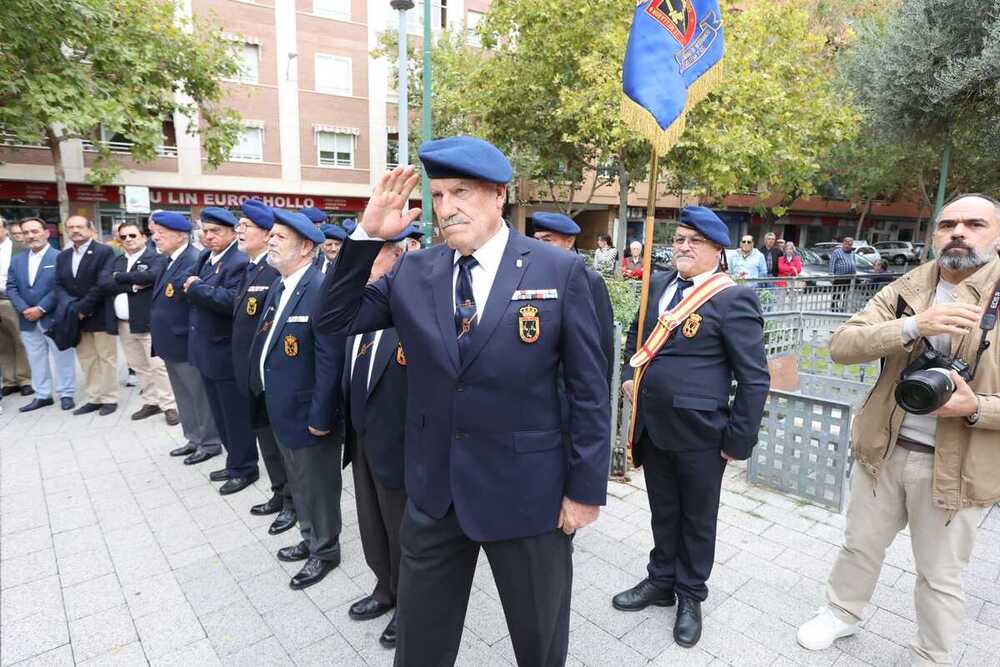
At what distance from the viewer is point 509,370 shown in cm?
183

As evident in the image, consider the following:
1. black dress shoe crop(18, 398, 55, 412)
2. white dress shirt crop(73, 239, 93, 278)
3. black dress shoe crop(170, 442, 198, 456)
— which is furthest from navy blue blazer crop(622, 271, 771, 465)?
black dress shoe crop(18, 398, 55, 412)

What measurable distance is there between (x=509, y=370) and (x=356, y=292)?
0.61 meters

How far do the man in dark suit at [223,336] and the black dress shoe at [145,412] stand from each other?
2.29 meters

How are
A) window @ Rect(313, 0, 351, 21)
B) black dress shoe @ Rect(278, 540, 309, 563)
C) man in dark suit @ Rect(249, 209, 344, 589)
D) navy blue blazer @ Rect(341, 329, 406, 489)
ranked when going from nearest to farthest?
→ navy blue blazer @ Rect(341, 329, 406, 489), man in dark suit @ Rect(249, 209, 344, 589), black dress shoe @ Rect(278, 540, 309, 563), window @ Rect(313, 0, 351, 21)

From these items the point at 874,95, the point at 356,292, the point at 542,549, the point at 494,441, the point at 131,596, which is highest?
the point at 874,95

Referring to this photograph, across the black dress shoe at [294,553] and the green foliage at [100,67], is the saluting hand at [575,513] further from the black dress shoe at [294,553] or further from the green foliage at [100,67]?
the green foliage at [100,67]

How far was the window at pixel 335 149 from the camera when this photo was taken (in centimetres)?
2447

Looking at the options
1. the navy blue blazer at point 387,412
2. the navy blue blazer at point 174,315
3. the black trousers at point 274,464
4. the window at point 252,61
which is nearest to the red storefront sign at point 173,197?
the window at point 252,61

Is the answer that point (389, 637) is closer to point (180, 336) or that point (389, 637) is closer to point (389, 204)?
point (389, 204)

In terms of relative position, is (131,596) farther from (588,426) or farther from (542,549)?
(588,426)

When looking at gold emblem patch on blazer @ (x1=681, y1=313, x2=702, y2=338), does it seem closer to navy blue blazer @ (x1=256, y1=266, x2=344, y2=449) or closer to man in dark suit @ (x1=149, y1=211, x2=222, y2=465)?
navy blue blazer @ (x1=256, y1=266, x2=344, y2=449)

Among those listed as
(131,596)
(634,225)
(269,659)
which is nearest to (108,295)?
(131,596)

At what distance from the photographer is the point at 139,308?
6148mm

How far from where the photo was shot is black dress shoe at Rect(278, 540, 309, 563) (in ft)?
11.8
